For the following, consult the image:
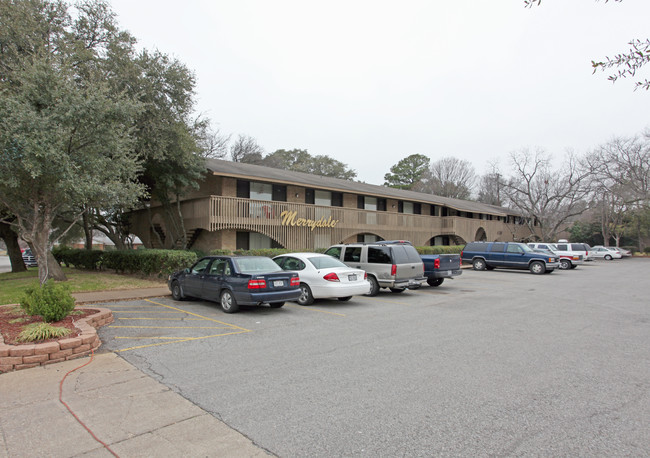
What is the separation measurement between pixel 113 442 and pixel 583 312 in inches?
441

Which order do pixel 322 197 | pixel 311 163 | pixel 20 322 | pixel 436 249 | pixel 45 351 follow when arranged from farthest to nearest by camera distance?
pixel 311 163 → pixel 436 249 → pixel 322 197 → pixel 20 322 → pixel 45 351

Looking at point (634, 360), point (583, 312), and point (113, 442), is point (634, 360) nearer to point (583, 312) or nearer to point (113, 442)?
point (583, 312)

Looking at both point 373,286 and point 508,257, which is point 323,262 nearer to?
point 373,286

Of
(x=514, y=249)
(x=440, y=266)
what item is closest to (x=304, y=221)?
(x=440, y=266)

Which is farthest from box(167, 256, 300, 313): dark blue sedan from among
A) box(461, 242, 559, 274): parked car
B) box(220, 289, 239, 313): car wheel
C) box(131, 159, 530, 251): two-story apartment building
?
box(461, 242, 559, 274): parked car

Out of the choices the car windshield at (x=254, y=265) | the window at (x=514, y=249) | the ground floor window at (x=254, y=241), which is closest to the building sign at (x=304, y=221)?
the ground floor window at (x=254, y=241)

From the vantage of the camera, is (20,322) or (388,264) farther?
(388,264)

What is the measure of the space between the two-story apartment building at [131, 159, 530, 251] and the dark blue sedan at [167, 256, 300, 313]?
8794 millimetres

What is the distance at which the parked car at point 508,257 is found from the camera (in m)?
22.9

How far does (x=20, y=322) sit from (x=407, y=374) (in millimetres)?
7023

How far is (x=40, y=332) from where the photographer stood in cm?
636

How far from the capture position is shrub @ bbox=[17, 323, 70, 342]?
6.21 m

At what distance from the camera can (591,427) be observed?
12.7ft

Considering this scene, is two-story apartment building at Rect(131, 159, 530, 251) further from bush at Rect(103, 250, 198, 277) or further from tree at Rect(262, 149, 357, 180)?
tree at Rect(262, 149, 357, 180)
